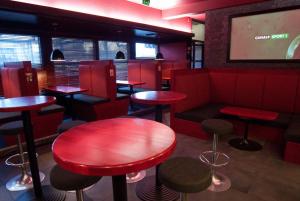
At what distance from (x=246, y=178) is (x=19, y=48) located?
5.44 meters

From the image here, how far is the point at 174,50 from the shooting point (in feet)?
27.7

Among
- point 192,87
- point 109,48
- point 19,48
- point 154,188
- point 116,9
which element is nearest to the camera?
point 154,188

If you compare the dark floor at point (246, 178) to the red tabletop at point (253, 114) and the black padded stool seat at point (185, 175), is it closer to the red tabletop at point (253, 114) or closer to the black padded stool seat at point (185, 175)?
the red tabletop at point (253, 114)

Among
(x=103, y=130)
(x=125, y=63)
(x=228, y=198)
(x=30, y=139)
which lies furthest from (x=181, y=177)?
(x=125, y=63)

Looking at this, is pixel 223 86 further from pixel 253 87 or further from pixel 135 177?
pixel 135 177

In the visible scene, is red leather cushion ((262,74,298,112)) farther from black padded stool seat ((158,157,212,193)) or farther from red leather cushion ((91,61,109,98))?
red leather cushion ((91,61,109,98))

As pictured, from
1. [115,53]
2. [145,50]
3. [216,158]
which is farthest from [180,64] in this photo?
[216,158]

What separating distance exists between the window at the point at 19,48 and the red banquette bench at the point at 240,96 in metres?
3.69

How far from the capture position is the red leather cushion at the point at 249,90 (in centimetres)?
397

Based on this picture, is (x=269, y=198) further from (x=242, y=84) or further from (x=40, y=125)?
(x=40, y=125)

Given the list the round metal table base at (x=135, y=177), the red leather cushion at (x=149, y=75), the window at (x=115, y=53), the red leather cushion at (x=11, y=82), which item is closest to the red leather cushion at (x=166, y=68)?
the window at (x=115, y=53)

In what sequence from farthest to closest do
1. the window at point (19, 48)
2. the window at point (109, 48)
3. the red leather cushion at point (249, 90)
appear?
the window at point (109, 48) < the window at point (19, 48) < the red leather cushion at point (249, 90)

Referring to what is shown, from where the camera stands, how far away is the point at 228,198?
84.4 inches

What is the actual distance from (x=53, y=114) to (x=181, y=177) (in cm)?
315
